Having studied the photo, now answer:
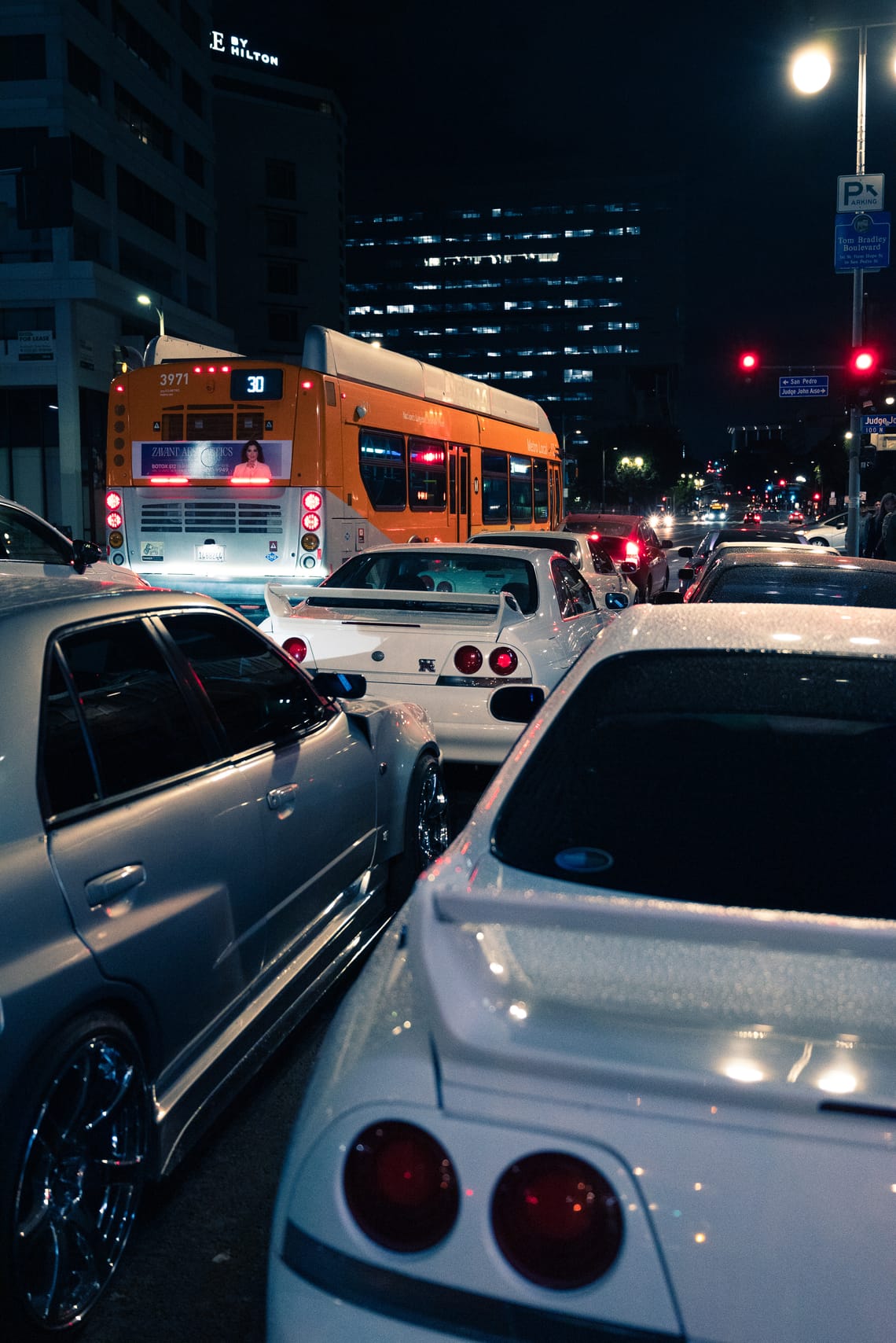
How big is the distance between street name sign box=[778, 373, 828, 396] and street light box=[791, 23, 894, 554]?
→ 1003mm

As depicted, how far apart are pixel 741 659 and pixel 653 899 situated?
992mm

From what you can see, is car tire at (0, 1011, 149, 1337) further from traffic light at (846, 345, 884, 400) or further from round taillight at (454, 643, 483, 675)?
traffic light at (846, 345, 884, 400)

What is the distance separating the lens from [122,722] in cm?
338

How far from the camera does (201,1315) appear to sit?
2705mm

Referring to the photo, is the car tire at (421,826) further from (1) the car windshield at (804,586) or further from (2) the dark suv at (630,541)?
(2) the dark suv at (630,541)

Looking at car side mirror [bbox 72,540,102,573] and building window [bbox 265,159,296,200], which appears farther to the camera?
building window [bbox 265,159,296,200]

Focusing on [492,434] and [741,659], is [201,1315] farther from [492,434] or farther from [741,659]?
[492,434]

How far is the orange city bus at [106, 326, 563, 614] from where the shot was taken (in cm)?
1371

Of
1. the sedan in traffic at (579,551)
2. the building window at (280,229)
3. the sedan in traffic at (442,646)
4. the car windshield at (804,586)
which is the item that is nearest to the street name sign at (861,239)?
the sedan in traffic at (579,551)

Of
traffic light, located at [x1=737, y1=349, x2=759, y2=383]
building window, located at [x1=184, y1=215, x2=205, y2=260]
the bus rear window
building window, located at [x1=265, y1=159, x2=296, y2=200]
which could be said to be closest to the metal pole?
traffic light, located at [x1=737, y1=349, x2=759, y2=383]

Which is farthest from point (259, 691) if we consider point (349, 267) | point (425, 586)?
point (349, 267)

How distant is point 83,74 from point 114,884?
151 feet

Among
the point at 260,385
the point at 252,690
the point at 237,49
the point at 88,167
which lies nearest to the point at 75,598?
the point at 252,690

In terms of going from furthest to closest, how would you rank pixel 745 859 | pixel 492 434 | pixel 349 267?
pixel 349 267
pixel 492 434
pixel 745 859
